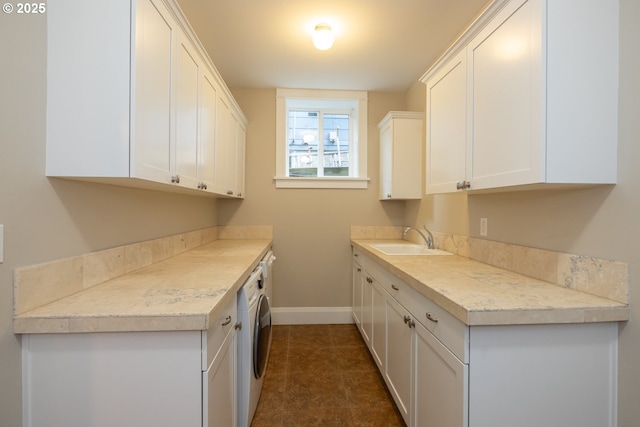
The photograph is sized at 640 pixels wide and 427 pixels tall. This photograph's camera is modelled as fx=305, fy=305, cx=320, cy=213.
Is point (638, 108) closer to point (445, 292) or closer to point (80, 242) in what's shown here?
point (445, 292)

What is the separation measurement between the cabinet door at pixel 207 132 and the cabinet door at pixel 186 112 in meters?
0.09

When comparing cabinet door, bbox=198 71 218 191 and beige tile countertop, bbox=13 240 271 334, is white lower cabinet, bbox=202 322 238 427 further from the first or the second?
cabinet door, bbox=198 71 218 191

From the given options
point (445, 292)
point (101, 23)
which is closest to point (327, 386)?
point (445, 292)

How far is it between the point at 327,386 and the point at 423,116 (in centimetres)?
249

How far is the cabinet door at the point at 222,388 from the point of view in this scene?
1.02m

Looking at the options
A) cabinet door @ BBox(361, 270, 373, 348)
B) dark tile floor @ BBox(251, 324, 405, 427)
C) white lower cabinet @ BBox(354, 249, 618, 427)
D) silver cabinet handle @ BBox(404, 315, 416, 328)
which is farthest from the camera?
cabinet door @ BBox(361, 270, 373, 348)

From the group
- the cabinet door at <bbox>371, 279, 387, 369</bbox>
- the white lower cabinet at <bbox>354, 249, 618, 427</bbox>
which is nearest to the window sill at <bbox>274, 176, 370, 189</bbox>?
the cabinet door at <bbox>371, 279, 387, 369</bbox>

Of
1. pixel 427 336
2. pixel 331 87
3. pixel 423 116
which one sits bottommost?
pixel 427 336

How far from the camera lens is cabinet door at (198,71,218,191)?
1927mm

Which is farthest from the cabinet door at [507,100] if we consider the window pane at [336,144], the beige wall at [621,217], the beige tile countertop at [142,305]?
the window pane at [336,144]

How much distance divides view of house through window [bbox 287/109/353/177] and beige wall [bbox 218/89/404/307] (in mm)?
259

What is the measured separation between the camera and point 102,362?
99 cm

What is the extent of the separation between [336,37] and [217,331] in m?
2.19

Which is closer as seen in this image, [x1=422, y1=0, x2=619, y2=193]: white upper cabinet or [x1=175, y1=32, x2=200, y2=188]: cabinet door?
[x1=422, y1=0, x2=619, y2=193]: white upper cabinet
